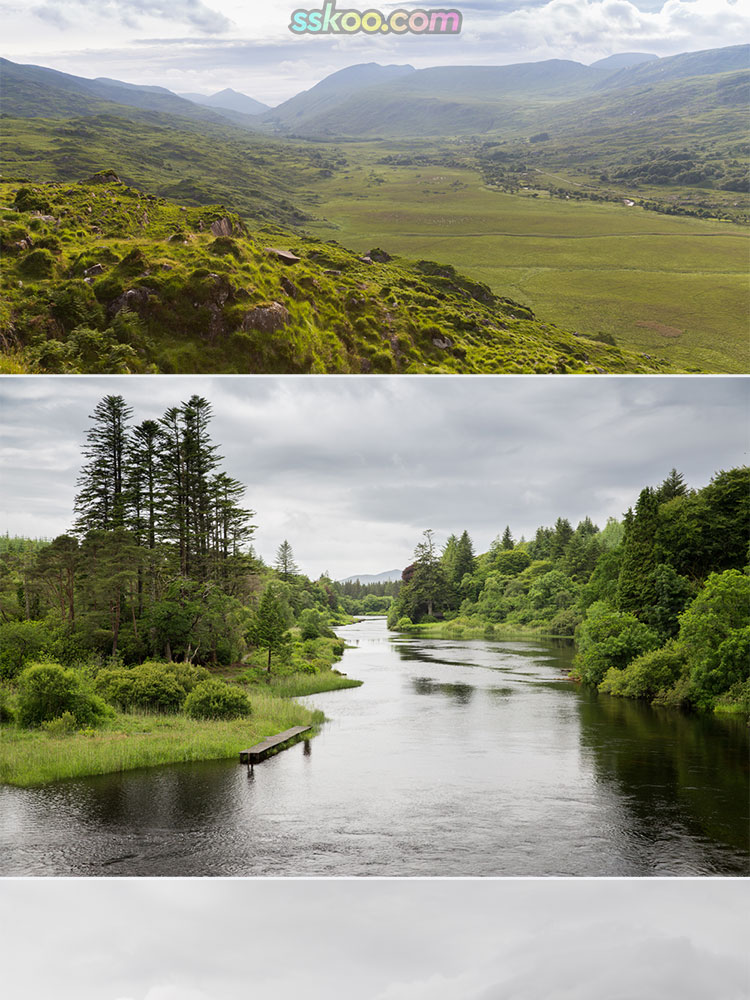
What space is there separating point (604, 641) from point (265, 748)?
444cm

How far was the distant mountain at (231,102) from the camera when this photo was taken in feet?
24.6

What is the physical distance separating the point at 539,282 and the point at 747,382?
335 centimetres

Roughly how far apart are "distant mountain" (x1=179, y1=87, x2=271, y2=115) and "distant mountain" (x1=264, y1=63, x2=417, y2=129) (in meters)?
0.16

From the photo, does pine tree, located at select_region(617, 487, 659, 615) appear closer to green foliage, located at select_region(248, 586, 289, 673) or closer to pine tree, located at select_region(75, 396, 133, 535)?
green foliage, located at select_region(248, 586, 289, 673)

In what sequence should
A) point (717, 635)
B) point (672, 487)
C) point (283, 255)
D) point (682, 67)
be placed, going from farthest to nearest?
1. point (717, 635)
2. point (682, 67)
3. point (283, 255)
4. point (672, 487)

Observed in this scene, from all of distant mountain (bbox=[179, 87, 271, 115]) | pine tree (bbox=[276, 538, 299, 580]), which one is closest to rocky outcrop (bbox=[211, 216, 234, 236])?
distant mountain (bbox=[179, 87, 271, 115])

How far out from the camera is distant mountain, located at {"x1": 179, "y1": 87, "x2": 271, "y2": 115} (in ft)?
24.6

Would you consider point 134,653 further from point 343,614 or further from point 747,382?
point 747,382

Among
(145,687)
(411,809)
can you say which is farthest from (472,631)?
(145,687)

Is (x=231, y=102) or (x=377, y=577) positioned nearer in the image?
(x=377, y=577)

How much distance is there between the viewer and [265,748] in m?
6.39

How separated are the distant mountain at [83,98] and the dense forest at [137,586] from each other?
3.73m

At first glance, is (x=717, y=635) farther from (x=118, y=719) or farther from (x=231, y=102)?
(x=231, y=102)

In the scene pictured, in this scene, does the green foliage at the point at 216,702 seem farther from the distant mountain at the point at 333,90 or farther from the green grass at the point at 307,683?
the distant mountain at the point at 333,90
